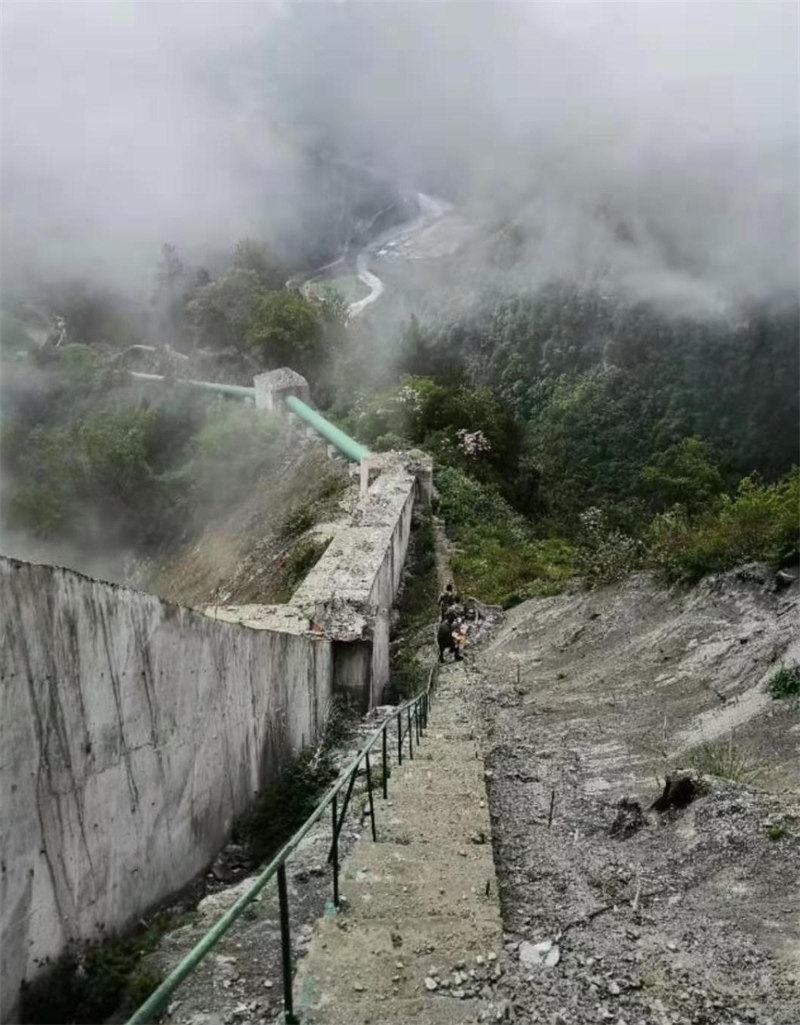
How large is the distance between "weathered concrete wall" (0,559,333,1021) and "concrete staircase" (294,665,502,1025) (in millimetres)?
869

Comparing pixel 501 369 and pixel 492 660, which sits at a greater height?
pixel 501 369

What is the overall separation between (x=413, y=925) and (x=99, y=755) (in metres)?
1.55

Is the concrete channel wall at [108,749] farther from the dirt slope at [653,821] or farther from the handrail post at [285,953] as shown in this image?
the dirt slope at [653,821]

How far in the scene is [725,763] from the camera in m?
6.52

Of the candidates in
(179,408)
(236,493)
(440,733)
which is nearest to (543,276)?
(179,408)

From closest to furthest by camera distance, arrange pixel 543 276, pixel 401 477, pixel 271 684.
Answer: pixel 271 684
pixel 401 477
pixel 543 276

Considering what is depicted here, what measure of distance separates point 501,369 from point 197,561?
22844mm

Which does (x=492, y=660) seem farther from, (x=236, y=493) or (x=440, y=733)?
(x=236, y=493)

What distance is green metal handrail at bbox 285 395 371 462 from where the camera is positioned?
2347cm

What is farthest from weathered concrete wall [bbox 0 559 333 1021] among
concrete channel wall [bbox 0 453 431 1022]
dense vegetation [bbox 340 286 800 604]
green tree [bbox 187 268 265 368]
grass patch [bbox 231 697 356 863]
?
green tree [bbox 187 268 265 368]

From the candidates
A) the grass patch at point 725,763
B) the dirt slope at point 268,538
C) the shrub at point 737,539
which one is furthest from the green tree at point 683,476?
the grass patch at point 725,763

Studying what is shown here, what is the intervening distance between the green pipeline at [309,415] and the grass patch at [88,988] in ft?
62.4

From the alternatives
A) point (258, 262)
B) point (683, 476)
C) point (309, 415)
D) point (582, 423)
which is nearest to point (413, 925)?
point (309, 415)

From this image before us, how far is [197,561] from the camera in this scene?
2514 centimetres
